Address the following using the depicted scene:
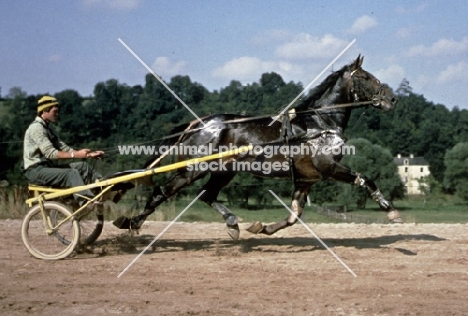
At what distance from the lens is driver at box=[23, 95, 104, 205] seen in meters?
8.34

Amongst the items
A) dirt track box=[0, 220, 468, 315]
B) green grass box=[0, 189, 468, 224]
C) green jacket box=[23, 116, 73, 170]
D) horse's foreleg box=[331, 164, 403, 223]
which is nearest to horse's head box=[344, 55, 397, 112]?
horse's foreleg box=[331, 164, 403, 223]

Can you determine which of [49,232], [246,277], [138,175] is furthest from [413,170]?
[246,277]

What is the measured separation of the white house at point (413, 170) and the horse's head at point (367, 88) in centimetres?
4508

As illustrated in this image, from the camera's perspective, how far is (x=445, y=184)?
50938mm

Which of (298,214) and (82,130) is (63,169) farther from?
(82,130)

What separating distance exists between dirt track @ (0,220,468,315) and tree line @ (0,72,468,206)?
17.1 metres

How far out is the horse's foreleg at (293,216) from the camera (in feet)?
31.1

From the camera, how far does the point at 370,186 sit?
895cm

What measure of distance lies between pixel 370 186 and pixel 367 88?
1.65 meters

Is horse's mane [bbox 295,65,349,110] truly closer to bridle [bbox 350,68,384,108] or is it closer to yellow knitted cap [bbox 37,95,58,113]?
bridle [bbox 350,68,384,108]

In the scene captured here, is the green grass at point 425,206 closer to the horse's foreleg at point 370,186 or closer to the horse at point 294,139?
the horse at point 294,139

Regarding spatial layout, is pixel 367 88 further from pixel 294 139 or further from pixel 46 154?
pixel 46 154

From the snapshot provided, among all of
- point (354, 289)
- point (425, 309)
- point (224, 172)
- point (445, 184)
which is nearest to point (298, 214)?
point (224, 172)

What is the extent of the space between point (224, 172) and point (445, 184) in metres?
44.6
